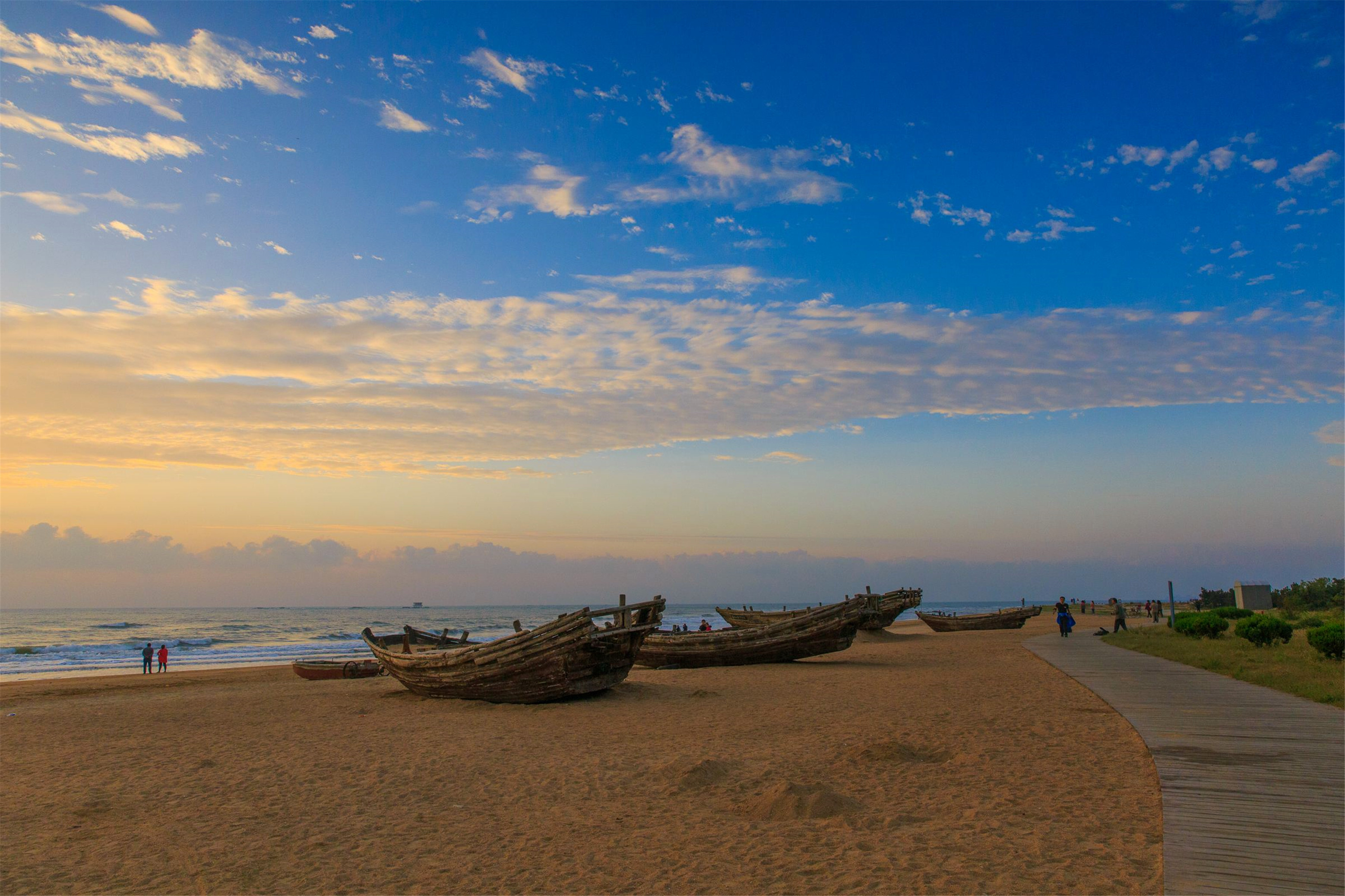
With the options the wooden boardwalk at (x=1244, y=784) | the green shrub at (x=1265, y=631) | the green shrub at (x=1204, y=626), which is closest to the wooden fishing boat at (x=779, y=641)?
the wooden boardwalk at (x=1244, y=784)

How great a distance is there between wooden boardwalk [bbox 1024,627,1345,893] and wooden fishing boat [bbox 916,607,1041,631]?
3311 centimetres

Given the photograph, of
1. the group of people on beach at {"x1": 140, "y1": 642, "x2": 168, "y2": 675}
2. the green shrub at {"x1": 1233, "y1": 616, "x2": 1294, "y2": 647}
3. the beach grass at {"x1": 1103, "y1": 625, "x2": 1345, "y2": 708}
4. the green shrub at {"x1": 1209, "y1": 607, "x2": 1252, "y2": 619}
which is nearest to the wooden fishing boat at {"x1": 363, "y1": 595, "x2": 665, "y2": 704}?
the beach grass at {"x1": 1103, "y1": 625, "x2": 1345, "y2": 708}

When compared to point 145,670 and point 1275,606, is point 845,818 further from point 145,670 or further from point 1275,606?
point 1275,606

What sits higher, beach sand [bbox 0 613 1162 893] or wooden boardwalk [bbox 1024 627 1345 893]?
wooden boardwalk [bbox 1024 627 1345 893]

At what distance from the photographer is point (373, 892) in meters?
5.90

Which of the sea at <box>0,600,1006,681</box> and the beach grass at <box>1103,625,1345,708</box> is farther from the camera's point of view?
the sea at <box>0,600,1006,681</box>

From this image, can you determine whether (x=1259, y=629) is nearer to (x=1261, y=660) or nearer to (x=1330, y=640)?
(x=1261, y=660)

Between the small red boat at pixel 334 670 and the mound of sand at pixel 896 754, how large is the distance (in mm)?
17383

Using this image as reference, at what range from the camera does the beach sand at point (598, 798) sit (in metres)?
6.10

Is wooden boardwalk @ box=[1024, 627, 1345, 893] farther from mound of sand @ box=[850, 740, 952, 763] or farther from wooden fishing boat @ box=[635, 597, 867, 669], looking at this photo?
wooden fishing boat @ box=[635, 597, 867, 669]

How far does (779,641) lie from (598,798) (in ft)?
49.8

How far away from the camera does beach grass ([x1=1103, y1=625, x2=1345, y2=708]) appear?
42.5 ft

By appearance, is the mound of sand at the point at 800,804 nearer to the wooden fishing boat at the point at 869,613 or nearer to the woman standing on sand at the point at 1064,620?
the wooden fishing boat at the point at 869,613

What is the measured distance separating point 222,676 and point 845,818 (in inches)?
1069
